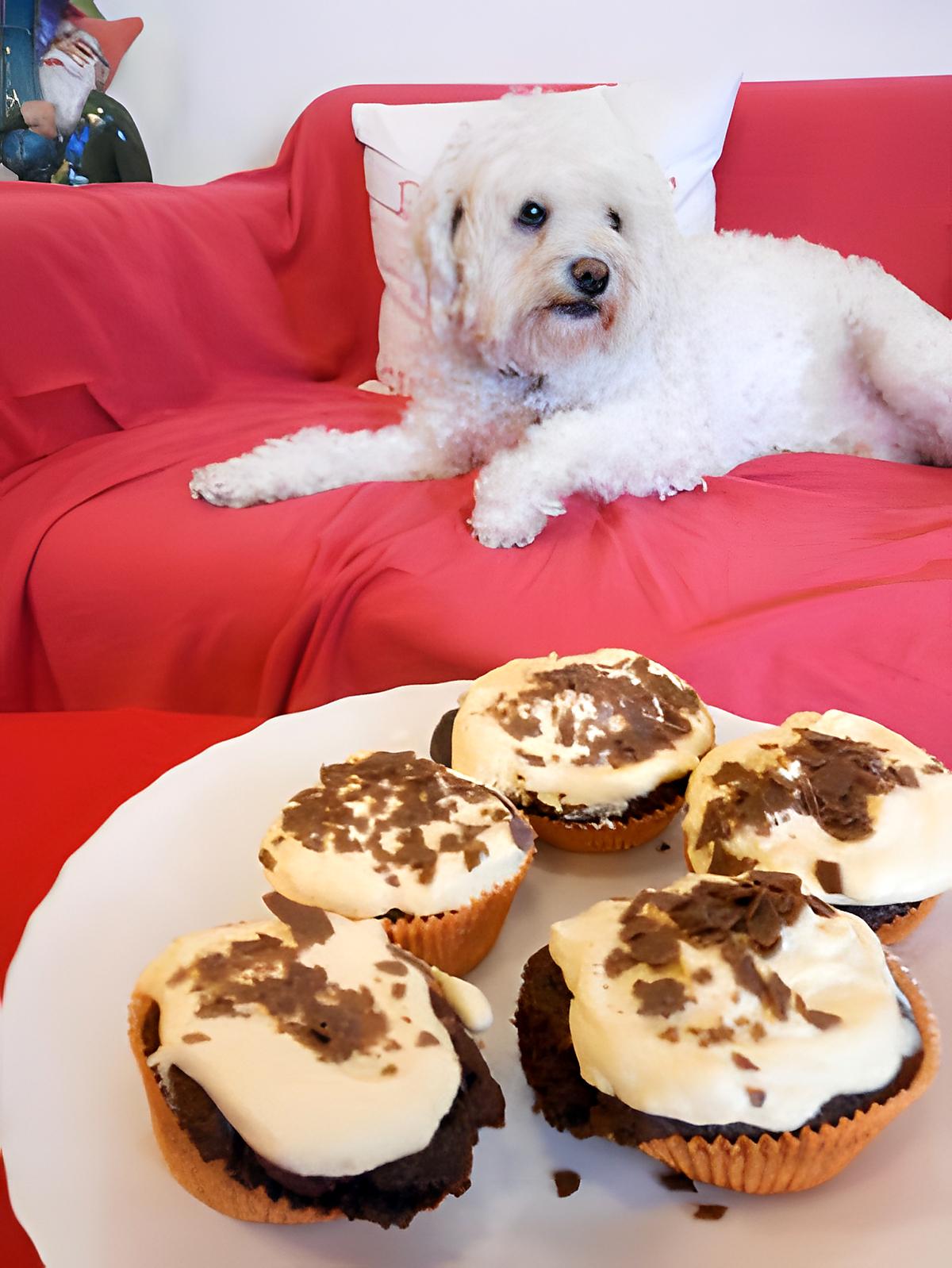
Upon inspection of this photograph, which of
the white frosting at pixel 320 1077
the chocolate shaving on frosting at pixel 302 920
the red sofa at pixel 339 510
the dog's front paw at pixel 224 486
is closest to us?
the white frosting at pixel 320 1077

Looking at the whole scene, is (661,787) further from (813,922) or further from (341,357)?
(341,357)

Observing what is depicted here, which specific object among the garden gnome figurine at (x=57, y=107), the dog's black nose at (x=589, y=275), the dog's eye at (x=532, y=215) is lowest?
the dog's black nose at (x=589, y=275)

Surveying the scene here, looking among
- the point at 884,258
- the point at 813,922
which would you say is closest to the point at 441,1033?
the point at 813,922

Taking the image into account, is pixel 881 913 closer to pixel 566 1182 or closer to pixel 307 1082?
pixel 566 1182

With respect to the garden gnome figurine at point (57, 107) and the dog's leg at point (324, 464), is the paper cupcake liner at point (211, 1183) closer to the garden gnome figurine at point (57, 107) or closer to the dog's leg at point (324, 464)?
the dog's leg at point (324, 464)

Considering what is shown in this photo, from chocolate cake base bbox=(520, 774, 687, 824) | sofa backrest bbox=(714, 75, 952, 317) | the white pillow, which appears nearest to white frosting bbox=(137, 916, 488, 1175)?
chocolate cake base bbox=(520, 774, 687, 824)

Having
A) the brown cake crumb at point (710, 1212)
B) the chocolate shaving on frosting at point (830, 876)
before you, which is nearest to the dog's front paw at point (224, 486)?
the chocolate shaving on frosting at point (830, 876)
